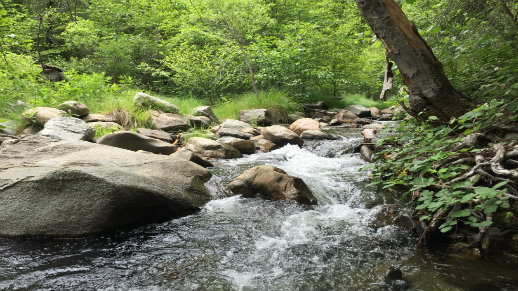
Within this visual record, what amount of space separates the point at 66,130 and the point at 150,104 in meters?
3.29

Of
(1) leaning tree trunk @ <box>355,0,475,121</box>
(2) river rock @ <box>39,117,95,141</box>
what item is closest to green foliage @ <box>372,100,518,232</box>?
(1) leaning tree trunk @ <box>355,0,475,121</box>

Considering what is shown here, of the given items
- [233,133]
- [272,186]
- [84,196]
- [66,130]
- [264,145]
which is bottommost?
[272,186]

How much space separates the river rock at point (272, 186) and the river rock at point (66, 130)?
3.42 metres

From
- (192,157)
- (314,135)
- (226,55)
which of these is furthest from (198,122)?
(226,55)

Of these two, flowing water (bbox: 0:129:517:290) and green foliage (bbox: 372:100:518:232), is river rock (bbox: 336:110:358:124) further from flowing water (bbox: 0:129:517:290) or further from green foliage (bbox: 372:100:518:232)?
green foliage (bbox: 372:100:518:232)

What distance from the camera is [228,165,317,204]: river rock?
407 centimetres

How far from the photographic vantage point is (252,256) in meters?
2.76

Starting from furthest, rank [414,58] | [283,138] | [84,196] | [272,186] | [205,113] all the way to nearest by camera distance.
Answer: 1. [205,113]
2. [283,138]
3. [272,186]
4. [84,196]
5. [414,58]

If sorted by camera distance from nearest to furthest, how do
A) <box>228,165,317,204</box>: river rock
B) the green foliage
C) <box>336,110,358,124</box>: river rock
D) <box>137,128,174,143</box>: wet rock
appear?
the green foliage → <box>228,165,317,204</box>: river rock → <box>137,128,174,143</box>: wet rock → <box>336,110,358,124</box>: river rock

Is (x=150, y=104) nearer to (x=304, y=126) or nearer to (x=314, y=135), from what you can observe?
(x=304, y=126)

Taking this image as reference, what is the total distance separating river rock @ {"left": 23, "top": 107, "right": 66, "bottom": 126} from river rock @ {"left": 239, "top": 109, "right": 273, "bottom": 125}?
5241mm

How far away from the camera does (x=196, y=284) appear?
7.66ft

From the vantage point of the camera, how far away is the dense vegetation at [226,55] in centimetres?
379

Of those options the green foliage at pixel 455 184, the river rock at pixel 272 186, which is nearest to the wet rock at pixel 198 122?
the river rock at pixel 272 186
